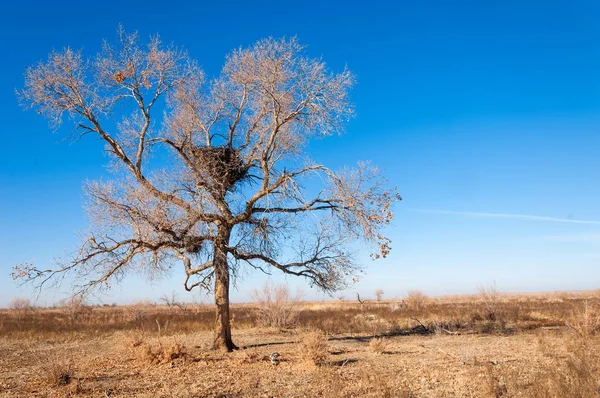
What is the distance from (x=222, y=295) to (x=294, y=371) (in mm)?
4278

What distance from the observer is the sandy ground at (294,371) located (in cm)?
878

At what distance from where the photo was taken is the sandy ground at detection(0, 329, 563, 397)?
878 centimetres

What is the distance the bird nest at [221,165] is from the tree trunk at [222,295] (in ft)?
5.39

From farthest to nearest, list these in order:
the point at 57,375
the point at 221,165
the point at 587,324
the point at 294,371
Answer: the point at 587,324, the point at 221,165, the point at 294,371, the point at 57,375

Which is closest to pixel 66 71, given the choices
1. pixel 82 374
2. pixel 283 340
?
pixel 82 374

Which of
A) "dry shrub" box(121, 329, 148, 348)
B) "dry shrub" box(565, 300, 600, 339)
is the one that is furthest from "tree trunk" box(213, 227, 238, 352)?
"dry shrub" box(565, 300, 600, 339)

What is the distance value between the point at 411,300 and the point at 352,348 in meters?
27.8

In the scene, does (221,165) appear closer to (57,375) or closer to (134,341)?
(134,341)

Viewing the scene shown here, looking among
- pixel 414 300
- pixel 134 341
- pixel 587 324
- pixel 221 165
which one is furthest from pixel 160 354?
pixel 414 300

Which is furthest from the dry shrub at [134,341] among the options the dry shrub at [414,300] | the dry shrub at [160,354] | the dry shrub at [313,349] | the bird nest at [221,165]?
the dry shrub at [414,300]

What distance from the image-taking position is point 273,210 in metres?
14.7

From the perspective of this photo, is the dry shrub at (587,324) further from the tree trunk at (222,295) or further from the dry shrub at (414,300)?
the dry shrub at (414,300)

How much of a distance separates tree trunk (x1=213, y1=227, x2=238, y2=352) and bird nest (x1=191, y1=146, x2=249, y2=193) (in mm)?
1642

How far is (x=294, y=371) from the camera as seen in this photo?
11008mm
